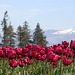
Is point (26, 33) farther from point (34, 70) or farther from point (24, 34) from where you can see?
point (34, 70)

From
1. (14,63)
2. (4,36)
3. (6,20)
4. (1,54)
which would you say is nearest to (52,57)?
(14,63)

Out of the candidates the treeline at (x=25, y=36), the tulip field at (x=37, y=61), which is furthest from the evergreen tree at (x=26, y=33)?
the tulip field at (x=37, y=61)

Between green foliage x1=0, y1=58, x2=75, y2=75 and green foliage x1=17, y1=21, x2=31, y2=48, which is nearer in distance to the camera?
green foliage x1=0, y1=58, x2=75, y2=75

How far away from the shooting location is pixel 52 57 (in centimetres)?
517

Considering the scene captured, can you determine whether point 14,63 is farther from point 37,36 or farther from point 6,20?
point 37,36

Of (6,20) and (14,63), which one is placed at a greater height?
(6,20)

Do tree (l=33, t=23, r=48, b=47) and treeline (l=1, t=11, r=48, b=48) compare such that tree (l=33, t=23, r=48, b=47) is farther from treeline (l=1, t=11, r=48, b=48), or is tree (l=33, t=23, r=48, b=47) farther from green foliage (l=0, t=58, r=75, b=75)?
green foliage (l=0, t=58, r=75, b=75)

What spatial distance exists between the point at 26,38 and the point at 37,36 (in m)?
4.75

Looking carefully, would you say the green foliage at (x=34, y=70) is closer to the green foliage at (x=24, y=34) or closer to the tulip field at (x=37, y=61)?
the tulip field at (x=37, y=61)

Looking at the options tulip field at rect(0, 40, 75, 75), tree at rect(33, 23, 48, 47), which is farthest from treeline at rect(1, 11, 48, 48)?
tulip field at rect(0, 40, 75, 75)

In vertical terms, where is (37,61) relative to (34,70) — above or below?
above

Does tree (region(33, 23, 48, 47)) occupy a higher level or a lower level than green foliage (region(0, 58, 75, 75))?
higher

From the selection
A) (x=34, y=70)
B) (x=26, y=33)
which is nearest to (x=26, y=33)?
(x=26, y=33)

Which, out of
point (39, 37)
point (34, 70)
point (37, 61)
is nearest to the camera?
point (37, 61)
